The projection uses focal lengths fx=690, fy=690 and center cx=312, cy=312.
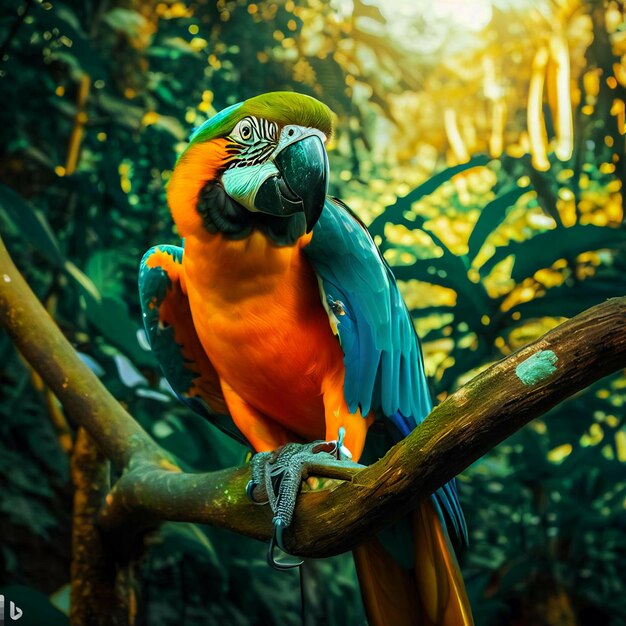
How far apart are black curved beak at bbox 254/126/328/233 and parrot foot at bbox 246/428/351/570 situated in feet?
1.07

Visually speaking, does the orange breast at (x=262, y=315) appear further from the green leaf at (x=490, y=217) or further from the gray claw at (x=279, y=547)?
the green leaf at (x=490, y=217)

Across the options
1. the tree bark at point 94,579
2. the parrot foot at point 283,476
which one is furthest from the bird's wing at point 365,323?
the tree bark at point 94,579

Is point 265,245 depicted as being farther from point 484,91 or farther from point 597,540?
point 484,91

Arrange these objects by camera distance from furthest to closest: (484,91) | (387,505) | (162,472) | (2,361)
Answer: (484,91) → (2,361) → (162,472) → (387,505)

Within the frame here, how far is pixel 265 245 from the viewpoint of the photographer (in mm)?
1075

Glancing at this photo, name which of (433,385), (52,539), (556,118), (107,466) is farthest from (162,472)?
(556,118)

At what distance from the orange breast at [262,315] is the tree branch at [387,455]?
19 centimetres

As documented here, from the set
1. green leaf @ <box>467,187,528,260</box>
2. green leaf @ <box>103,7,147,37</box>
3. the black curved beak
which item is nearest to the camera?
the black curved beak

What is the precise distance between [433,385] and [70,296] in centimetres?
113

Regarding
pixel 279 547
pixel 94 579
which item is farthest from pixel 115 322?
pixel 279 547

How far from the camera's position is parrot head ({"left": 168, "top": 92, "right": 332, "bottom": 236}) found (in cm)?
99

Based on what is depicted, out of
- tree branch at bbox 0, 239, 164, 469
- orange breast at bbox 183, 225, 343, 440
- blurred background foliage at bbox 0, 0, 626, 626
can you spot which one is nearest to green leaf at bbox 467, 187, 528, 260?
blurred background foliage at bbox 0, 0, 626, 626

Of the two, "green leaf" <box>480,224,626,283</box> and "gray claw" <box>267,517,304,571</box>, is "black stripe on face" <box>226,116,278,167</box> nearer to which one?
"gray claw" <box>267,517,304,571</box>

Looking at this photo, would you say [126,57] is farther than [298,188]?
Yes
